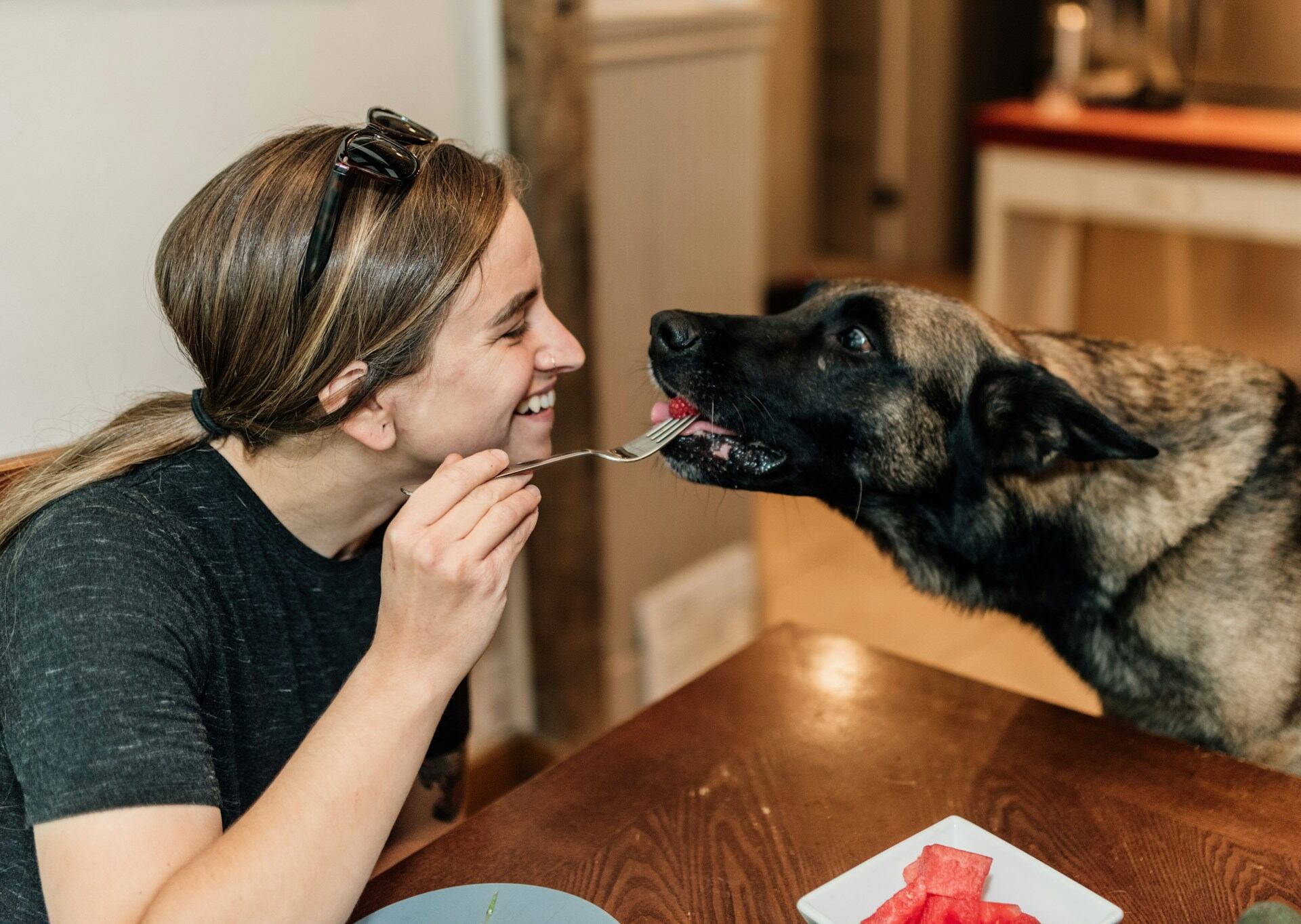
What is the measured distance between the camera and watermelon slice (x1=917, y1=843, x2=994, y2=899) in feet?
3.26

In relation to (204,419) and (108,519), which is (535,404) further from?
(108,519)

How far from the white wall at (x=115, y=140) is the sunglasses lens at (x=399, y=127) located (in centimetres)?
60

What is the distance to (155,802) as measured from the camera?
973mm

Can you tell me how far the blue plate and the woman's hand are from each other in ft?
0.61

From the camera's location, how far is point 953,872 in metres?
1.01

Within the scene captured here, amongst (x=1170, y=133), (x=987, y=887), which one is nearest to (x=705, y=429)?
(x=987, y=887)

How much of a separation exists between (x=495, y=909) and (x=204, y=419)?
1.94 ft

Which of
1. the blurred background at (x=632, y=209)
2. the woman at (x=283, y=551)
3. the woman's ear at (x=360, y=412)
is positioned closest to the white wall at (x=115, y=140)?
the blurred background at (x=632, y=209)

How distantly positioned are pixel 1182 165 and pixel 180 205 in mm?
3002

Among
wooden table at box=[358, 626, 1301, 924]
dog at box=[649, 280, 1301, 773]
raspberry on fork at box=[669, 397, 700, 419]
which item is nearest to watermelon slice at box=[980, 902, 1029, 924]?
wooden table at box=[358, 626, 1301, 924]

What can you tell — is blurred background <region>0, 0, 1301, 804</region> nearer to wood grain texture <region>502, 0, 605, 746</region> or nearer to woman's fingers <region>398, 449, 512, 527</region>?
wood grain texture <region>502, 0, 605, 746</region>

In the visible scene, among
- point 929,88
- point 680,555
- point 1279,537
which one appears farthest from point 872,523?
point 929,88

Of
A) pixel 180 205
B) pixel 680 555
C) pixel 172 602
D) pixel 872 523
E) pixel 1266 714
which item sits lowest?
pixel 680 555

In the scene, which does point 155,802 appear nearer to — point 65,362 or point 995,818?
point 995,818
